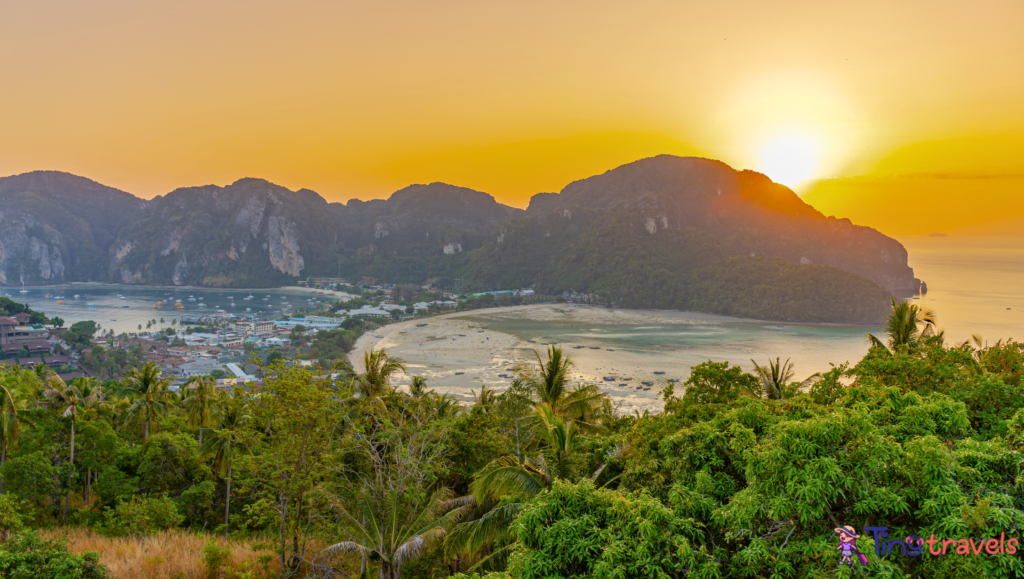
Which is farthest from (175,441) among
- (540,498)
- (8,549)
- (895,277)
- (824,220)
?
(824,220)

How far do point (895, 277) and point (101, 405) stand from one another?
529 feet

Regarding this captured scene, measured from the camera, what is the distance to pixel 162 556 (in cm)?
988

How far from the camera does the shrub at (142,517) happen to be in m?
11.9

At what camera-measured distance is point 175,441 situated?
14500 mm

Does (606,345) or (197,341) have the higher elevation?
(606,345)

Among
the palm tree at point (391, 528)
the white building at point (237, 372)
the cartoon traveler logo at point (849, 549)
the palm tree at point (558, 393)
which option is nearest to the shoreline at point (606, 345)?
the white building at point (237, 372)

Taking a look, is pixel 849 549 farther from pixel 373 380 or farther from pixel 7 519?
pixel 7 519

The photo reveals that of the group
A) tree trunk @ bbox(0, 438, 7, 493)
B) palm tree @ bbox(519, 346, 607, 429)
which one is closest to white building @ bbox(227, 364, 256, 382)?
tree trunk @ bbox(0, 438, 7, 493)

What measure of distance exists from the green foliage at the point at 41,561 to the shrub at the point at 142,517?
5224mm

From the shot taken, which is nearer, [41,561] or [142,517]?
[41,561]

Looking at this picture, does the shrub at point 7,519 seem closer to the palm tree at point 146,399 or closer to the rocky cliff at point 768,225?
the palm tree at point 146,399

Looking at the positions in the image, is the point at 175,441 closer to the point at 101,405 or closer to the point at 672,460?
the point at 101,405

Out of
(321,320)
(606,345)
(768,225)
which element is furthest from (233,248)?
(768,225)

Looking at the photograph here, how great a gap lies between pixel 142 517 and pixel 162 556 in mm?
2958
